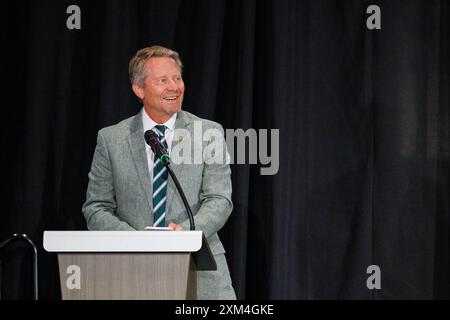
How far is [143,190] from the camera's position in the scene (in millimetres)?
3648

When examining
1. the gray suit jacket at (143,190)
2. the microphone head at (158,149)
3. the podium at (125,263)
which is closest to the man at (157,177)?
the gray suit jacket at (143,190)

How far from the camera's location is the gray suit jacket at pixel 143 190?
3.59 m

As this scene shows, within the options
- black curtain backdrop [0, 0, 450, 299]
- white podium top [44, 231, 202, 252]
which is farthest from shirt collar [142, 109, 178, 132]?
white podium top [44, 231, 202, 252]

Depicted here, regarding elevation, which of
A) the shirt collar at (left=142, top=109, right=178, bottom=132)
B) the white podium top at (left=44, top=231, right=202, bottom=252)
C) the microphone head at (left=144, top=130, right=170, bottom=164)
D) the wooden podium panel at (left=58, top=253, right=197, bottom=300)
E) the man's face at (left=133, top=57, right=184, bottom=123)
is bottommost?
the wooden podium panel at (left=58, top=253, right=197, bottom=300)

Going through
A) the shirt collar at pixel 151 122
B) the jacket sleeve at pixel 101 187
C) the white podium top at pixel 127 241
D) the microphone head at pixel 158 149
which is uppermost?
the shirt collar at pixel 151 122

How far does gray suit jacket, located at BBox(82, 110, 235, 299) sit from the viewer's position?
11.8ft

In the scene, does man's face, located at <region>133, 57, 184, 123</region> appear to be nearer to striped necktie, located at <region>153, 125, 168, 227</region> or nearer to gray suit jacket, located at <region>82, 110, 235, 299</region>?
gray suit jacket, located at <region>82, 110, 235, 299</region>

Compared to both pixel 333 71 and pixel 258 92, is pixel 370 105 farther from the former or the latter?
pixel 258 92

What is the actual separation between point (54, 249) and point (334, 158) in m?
2.03

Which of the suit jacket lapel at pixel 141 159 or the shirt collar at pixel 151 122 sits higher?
the shirt collar at pixel 151 122

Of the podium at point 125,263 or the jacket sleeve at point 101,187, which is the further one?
the jacket sleeve at point 101,187

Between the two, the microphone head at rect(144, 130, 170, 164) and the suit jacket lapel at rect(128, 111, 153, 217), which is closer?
the microphone head at rect(144, 130, 170, 164)

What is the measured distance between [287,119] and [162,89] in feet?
2.66

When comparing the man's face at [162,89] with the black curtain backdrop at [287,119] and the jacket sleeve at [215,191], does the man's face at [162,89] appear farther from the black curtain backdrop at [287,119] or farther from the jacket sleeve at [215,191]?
the black curtain backdrop at [287,119]
